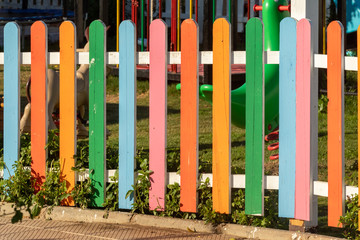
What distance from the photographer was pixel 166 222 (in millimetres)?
4398

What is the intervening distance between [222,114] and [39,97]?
119cm

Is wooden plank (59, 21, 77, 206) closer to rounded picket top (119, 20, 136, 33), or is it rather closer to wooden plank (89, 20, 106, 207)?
wooden plank (89, 20, 106, 207)

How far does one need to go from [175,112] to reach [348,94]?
2302 mm

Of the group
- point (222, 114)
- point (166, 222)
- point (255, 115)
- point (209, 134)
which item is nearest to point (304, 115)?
point (255, 115)

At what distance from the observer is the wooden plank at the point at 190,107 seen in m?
4.29

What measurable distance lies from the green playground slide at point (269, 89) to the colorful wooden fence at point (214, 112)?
2.81 ft

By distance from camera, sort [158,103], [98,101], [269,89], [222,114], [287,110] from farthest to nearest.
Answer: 1. [269,89]
2. [98,101]
3. [158,103]
4. [222,114]
5. [287,110]

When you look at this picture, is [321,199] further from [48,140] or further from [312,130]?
[48,140]

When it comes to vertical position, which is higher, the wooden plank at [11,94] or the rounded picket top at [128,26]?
the rounded picket top at [128,26]

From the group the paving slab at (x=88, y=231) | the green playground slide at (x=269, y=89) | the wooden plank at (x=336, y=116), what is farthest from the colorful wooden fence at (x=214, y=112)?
the green playground slide at (x=269, y=89)

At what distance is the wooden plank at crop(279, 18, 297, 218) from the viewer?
410 centimetres

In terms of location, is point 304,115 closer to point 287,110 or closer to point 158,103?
point 287,110

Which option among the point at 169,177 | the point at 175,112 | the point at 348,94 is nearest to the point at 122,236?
the point at 169,177

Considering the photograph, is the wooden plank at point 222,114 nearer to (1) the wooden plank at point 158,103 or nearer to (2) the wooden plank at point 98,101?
(1) the wooden plank at point 158,103
